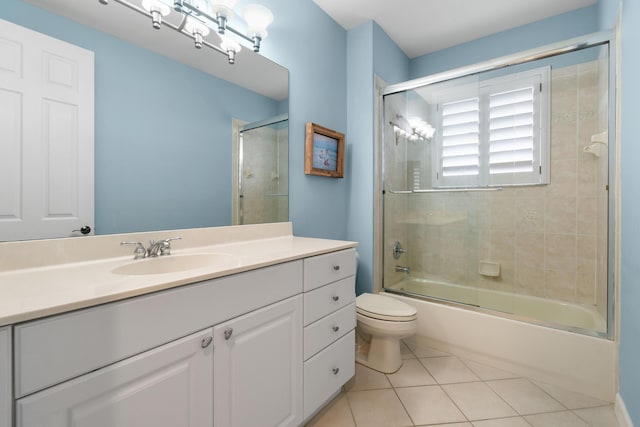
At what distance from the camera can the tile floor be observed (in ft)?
4.46

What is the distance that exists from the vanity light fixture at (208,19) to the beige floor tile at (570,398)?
98.1 inches

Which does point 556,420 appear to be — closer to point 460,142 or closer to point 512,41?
point 460,142

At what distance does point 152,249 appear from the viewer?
116 centimetres

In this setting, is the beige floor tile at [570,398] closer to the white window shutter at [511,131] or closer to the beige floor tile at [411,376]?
the beige floor tile at [411,376]

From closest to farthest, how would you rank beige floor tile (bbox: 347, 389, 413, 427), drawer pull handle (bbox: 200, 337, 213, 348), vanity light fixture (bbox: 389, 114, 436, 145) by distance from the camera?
drawer pull handle (bbox: 200, 337, 213, 348) → beige floor tile (bbox: 347, 389, 413, 427) → vanity light fixture (bbox: 389, 114, 436, 145)

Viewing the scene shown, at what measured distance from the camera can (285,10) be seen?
5.93 ft

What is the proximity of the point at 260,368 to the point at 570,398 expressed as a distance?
1702mm

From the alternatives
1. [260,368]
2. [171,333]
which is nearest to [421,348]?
[260,368]

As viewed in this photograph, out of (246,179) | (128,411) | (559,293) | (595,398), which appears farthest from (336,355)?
(559,293)

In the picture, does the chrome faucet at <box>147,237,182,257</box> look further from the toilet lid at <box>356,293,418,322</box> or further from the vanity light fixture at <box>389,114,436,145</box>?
the vanity light fixture at <box>389,114,436,145</box>

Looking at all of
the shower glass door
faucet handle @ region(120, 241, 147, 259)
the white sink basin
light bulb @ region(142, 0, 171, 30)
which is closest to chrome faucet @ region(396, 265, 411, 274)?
the shower glass door

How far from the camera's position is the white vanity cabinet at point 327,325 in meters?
1.25

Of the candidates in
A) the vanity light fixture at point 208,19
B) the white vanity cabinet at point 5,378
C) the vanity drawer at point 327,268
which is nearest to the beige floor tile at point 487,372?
the vanity drawer at point 327,268

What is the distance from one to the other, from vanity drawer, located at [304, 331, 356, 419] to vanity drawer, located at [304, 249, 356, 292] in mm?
327
